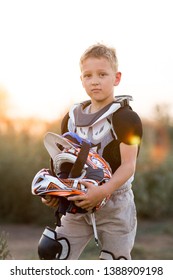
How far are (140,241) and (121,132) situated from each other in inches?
240

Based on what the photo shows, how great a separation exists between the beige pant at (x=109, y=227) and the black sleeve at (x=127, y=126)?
0.36m

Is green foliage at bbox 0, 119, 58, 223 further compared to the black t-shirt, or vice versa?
green foliage at bbox 0, 119, 58, 223

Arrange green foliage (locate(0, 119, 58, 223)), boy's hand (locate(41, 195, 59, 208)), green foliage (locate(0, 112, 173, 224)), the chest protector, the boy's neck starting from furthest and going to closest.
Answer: green foliage (locate(0, 112, 173, 224)), green foliage (locate(0, 119, 58, 223)), the boy's neck, the chest protector, boy's hand (locate(41, 195, 59, 208))

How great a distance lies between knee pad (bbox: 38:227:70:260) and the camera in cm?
408

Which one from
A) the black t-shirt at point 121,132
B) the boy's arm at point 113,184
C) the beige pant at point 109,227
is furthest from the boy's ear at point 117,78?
the beige pant at point 109,227

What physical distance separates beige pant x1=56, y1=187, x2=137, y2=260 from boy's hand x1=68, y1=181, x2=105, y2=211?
28 centimetres

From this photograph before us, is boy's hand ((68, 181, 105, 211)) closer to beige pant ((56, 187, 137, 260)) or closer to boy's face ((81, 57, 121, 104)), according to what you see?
beige pant ((56, 187, 137, 260))

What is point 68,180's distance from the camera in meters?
3.83

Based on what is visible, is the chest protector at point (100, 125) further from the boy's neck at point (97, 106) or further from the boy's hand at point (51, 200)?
the boy's hand at point (51, 200)

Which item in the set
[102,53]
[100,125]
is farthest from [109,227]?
[102,53]

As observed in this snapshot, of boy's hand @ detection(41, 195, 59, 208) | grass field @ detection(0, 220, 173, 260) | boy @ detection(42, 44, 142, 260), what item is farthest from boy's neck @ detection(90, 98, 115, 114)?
grass field @ detection(0, 220, 173, 260)

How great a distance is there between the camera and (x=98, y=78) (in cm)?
410

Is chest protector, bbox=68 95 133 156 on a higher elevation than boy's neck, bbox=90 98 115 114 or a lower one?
lower
